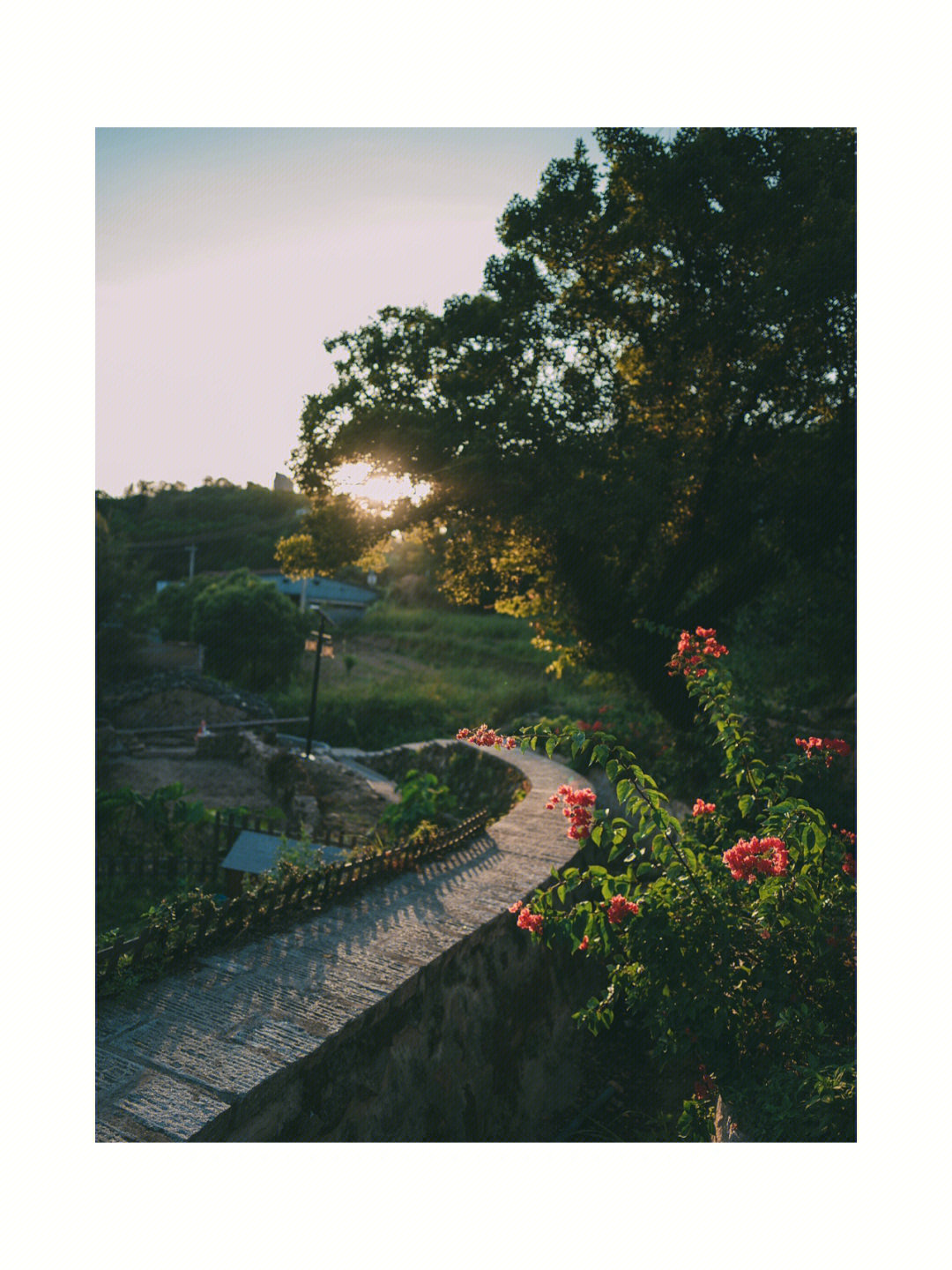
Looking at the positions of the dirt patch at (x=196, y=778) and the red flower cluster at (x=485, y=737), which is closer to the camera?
the red flower cluster at (x=485, y=737)

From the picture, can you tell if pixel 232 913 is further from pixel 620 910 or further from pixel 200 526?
pixel 200 526

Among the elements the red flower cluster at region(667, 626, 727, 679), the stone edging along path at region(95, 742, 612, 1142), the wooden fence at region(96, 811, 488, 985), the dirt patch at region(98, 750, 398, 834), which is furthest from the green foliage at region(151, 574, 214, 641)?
the red flower cluster at region(667, 626, 727, 679)

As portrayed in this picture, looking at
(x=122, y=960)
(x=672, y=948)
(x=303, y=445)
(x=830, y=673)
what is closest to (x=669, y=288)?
(x=303, y=445)

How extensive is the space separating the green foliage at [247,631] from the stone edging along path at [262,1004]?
14018 mm

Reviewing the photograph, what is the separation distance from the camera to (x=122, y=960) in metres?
3.10

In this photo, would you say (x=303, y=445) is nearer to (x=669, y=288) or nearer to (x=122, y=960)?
(x=669, y=288)

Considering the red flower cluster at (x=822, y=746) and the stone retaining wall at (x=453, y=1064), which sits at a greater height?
the red flower cluster at (x=822, y=746)

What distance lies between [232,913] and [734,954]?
7.61ft

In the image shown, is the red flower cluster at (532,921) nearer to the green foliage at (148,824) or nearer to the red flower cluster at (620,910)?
the red flower cluster at (620,910)

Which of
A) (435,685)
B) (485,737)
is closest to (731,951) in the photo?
(485,737)

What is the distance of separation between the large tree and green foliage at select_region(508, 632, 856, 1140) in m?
3.35

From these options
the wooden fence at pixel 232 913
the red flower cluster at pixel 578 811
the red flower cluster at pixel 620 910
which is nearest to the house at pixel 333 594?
the wooden fence at pixel 232 913

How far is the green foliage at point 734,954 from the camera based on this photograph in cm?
253
